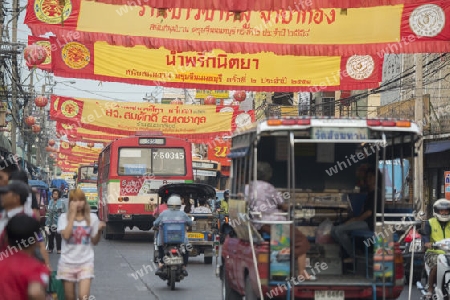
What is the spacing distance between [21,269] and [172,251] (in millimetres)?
11520

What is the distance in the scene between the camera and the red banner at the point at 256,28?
18625 millimetres

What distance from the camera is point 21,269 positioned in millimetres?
6316

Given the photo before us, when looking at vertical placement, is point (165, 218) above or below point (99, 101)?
below

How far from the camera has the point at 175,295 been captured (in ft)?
55.0

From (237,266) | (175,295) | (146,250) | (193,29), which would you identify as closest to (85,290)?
(237,266)

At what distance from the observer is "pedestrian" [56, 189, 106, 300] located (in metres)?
11.0

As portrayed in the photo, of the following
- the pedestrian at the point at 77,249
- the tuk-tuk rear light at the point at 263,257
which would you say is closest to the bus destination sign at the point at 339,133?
the tuk-tuk rear light at the point at 263,257

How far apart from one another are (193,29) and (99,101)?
980 inches

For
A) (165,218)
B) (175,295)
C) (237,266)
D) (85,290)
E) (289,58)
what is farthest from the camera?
(289,58)

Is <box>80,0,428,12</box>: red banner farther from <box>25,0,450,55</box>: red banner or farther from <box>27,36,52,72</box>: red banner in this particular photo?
<box>27,36,52,72</box>: red banner

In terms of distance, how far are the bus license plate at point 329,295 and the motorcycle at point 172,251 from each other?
607 cm

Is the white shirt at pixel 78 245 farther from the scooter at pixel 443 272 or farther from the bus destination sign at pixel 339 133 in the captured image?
the scooter at pixel 443 272

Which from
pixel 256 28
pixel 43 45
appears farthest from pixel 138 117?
pixel 256 28

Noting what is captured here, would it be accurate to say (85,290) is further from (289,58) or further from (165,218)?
(289,58)
